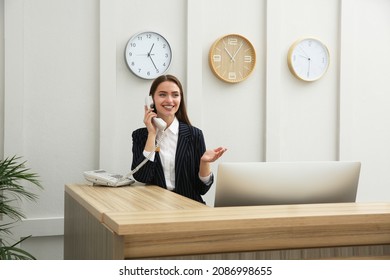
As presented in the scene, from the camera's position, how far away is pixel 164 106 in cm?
360

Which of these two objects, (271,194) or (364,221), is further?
(271,194)

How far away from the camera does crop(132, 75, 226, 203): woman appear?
10.9 ft

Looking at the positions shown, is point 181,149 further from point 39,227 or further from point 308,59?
point 308,59

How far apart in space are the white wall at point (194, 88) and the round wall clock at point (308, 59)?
0.08 meters

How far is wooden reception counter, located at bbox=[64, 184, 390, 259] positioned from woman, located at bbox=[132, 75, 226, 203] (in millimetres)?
1202

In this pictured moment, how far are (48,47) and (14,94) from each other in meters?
0.45

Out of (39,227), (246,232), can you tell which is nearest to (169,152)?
(39,227)

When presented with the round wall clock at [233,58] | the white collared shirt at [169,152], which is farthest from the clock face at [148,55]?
the white collared shirt at [169,152]

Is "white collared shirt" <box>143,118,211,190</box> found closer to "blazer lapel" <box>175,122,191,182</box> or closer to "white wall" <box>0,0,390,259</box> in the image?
"blazer lapel" <box>175,122,191,182</box>

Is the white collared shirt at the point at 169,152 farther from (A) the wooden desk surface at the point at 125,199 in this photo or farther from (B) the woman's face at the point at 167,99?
(A) the wooden desk surface at the point at 125,199

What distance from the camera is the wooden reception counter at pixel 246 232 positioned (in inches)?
66.0

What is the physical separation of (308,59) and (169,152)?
1.93 m
